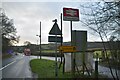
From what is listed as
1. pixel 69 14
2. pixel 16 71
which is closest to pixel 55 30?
pixel 69 14

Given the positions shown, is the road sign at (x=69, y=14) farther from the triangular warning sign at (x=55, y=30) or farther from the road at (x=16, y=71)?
the road at (x=16, y=71)

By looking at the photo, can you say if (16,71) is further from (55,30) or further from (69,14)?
(69,14)

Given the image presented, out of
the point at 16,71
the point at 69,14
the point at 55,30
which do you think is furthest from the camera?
the point at 16,71

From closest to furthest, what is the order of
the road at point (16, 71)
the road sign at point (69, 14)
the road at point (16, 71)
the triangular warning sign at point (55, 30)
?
the road sign at point (69, 14) < the triangular warning sign at point (55, 30) < the road at point (16, 71) < the road at point (16, 71)

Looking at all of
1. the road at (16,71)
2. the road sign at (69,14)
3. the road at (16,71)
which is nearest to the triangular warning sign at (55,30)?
the road sign at (69,14)

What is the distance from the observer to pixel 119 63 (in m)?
9.12

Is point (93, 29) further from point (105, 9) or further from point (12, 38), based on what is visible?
point (12, 38)

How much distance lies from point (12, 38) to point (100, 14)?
65.8 metres

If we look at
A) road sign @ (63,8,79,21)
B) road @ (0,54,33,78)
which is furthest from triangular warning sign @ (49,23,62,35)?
road @ (0,54,33,78)

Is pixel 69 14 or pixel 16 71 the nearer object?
pixel 69 14

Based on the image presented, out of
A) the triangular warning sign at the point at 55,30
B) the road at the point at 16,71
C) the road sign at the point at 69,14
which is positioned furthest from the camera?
the road at the point at 16,71

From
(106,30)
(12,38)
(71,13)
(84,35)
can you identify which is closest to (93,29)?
(106,30)

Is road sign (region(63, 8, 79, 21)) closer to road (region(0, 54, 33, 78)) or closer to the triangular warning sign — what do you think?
the triangular warning sign

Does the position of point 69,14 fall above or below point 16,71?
above
